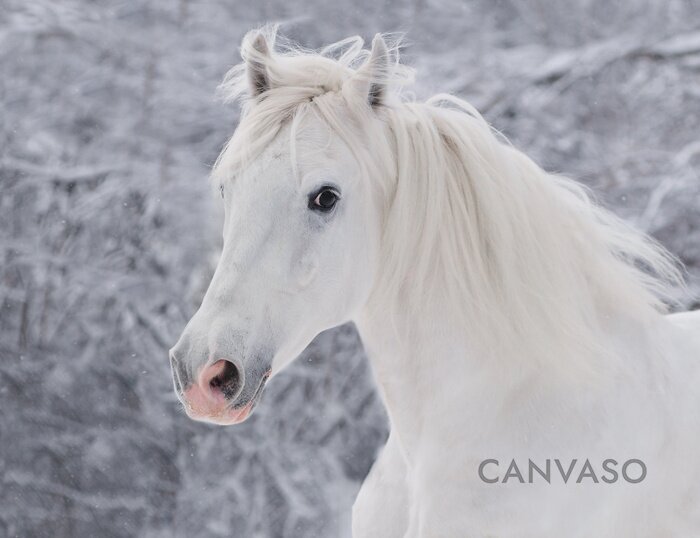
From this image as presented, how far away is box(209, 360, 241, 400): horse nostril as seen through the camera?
140 cm

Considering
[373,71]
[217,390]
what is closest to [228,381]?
[217,390]

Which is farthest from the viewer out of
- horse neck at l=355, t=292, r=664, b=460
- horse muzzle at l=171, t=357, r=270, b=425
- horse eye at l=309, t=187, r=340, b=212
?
horse neck at l=355, t=292, r=664, b=460

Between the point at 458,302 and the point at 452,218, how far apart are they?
145mm

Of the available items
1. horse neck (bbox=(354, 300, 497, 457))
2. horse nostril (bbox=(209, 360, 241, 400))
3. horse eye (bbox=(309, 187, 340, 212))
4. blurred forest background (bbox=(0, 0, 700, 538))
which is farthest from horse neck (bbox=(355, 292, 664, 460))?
blurred forest background (bbox=(0, 0, 700, 538))

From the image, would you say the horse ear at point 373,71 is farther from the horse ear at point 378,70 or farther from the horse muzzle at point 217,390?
the horse muzzle at point 217,390

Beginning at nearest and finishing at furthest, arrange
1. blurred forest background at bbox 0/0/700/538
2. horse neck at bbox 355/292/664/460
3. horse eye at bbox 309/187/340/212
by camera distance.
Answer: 1. horse eye at bbox 309/187/340/212
2. horse neck at bbox 355/292/664/460
3. blurred forest background at bbox 0/0/700/538

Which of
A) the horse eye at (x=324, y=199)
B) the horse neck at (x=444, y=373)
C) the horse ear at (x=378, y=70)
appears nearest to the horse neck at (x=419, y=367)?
the horse neck at (x=444, y=373)

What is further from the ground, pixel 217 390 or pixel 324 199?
Answer: pixel 324 199

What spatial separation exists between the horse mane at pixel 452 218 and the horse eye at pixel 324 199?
0.08 metres

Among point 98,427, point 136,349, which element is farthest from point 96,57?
point 98,427

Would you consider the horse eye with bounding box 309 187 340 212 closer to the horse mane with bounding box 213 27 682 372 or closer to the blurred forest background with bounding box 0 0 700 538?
the horse mane with bounding box 213 27 682 372

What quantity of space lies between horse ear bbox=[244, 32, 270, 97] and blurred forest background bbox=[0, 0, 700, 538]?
11.9 ft

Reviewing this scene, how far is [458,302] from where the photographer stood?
1.60 metres

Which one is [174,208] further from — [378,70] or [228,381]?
[228,381]
